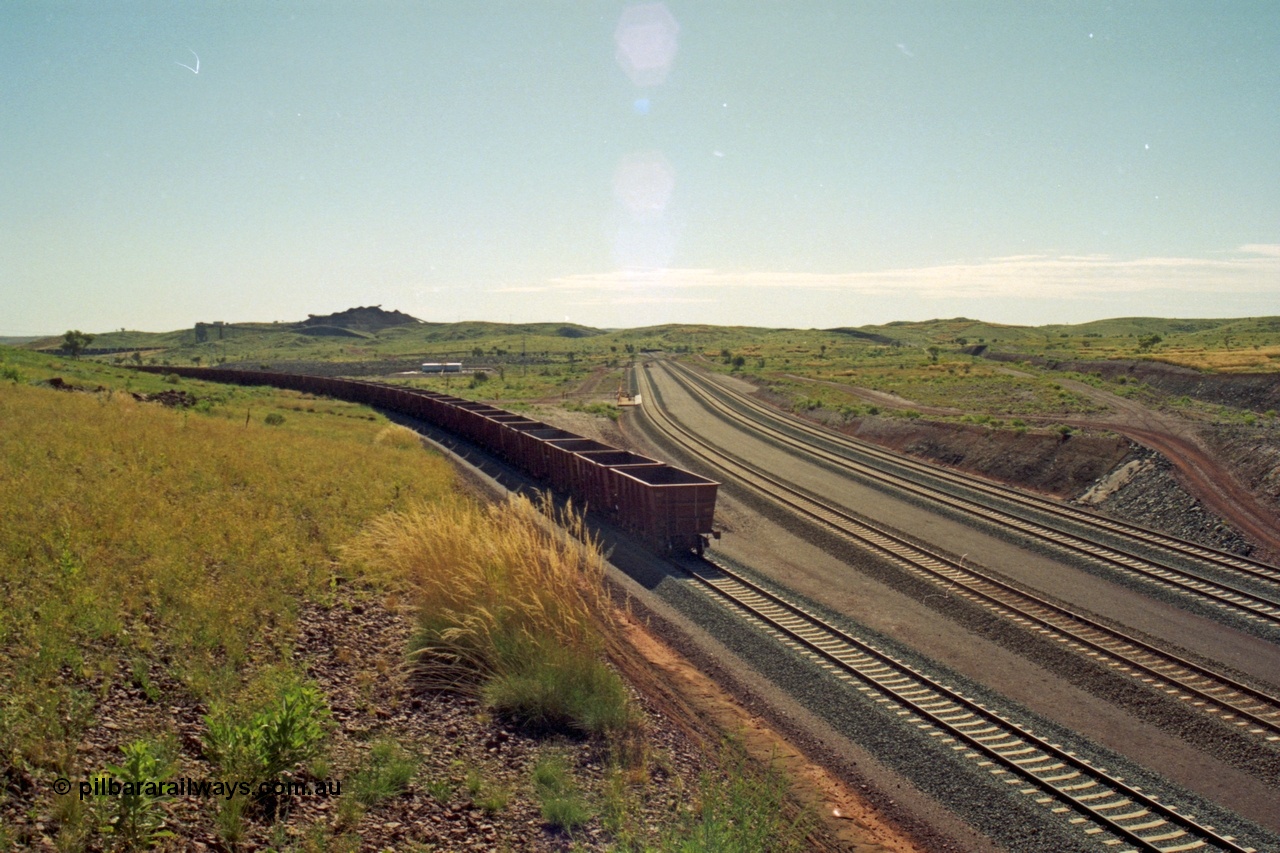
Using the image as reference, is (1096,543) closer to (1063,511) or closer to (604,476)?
(1063,511)

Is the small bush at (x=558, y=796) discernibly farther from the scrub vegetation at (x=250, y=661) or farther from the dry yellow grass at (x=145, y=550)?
the dry yellow grass at (x=145, y=550)

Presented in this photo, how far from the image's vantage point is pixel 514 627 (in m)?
9.94

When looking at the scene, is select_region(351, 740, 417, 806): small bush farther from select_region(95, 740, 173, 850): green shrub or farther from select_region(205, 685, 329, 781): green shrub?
select_region(95, 740, 173, 850): green shrub

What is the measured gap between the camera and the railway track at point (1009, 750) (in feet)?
26.8

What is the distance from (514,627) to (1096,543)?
55.7ft

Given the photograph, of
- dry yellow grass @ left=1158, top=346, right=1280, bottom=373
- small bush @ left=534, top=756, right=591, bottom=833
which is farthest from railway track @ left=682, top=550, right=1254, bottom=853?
dry yellow grass @ left=1158, top=346, right=1280, bottom=373

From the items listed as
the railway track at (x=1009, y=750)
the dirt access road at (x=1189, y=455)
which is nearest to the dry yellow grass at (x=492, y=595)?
the railway track at (x=1009, y=750)

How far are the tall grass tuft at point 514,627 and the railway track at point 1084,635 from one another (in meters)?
8.51

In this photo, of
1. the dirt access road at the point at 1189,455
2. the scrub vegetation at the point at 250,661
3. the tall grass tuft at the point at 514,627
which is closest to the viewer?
the scrub vegetation at the point at 250,661

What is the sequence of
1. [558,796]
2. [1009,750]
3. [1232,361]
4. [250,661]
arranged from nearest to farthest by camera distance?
[558,796] → [250,661] → [1009,750] → [1232,361]

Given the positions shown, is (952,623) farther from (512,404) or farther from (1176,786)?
(512,404)

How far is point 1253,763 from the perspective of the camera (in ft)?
31.8

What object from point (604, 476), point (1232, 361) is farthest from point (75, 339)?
point (1232, 361)

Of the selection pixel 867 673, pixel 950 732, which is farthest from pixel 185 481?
pixel 950 732
